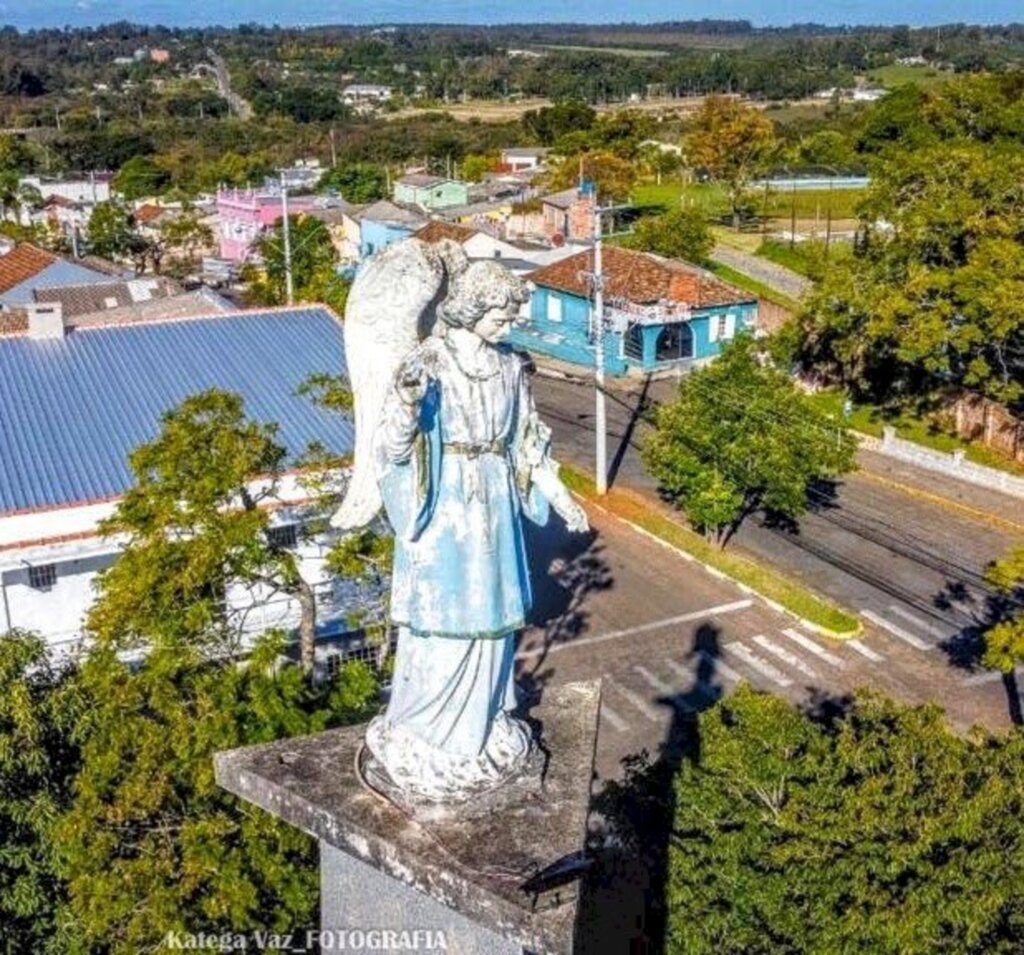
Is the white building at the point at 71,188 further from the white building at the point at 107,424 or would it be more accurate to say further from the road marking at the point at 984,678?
the road marking at the point at 984,678

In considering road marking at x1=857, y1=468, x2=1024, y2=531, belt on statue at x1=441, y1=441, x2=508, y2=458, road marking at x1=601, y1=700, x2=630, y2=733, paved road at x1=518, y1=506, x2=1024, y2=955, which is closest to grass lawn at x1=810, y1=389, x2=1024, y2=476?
road marking at x1=857, y1=468, x2=1024, y2=531

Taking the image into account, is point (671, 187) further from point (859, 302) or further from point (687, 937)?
point (687, 937)

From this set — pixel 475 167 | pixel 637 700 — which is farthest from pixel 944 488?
pixel 475 167

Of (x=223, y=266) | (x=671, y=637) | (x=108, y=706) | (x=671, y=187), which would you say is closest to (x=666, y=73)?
(x=671, y=187)

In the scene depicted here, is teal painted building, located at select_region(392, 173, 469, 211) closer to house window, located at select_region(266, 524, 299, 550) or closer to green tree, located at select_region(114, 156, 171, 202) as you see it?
green tree, located at select_region(114, 156, 171, 202)

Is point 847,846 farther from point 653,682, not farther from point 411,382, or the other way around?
point 653,682

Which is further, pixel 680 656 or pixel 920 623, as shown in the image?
pixel 920 623
